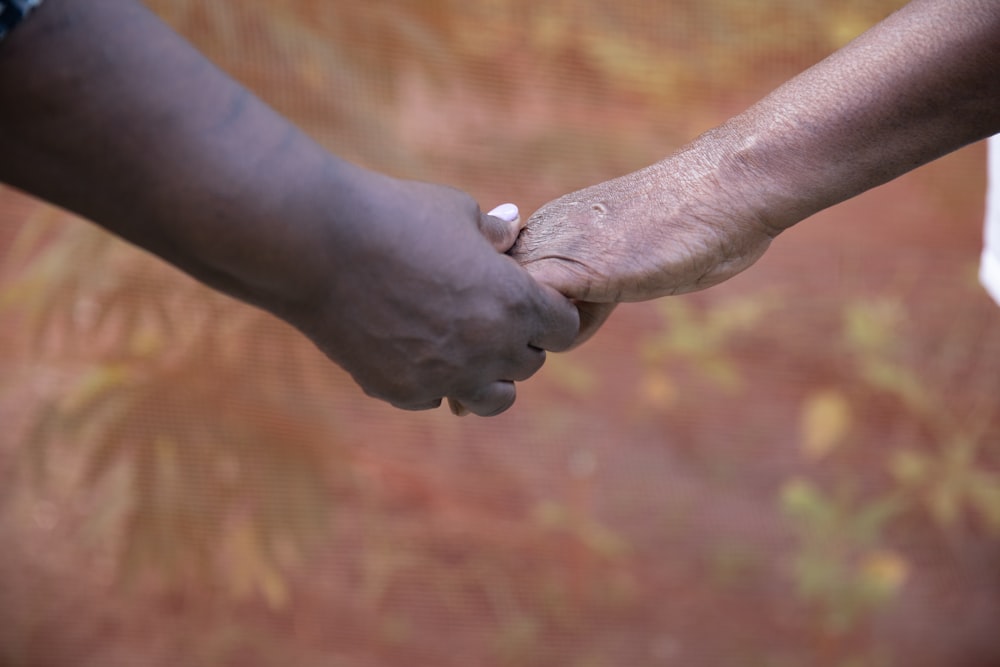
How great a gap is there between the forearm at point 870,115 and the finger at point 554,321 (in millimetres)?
236

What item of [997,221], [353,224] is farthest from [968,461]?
[353,224]

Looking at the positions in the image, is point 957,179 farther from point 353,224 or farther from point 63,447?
point 63,447

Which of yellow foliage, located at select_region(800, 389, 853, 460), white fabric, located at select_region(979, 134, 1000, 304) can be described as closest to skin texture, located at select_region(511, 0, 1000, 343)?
white fabric, located at select_region(979, 134, 1000, 304)

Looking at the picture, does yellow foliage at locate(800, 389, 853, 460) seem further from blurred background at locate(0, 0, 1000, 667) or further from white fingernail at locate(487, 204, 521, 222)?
white fingernail at locate(487, 204, 521, 222)

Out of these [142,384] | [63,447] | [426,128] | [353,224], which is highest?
[426,128]

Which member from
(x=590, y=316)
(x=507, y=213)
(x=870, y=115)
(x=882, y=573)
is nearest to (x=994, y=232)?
(x=870, y=115)

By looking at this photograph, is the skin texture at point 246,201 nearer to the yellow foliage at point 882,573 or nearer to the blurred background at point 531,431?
the blurred background at point 531,431

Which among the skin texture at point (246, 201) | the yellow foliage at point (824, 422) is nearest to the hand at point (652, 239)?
the skin texture at point (246, 201)

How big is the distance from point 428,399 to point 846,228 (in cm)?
124

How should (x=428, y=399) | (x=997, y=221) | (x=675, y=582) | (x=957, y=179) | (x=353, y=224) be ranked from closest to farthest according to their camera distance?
1. (x=353, y=224)
2. (x=428, y=399)
3. (x=997, y=221)
4. (x=675, y=582)
5. (x=957, y=179)

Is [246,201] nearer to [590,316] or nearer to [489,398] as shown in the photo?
[489,398]

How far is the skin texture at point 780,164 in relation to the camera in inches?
37.4

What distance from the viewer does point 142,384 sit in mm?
1799

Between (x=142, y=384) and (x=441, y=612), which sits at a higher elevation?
(x=142, y=384)
